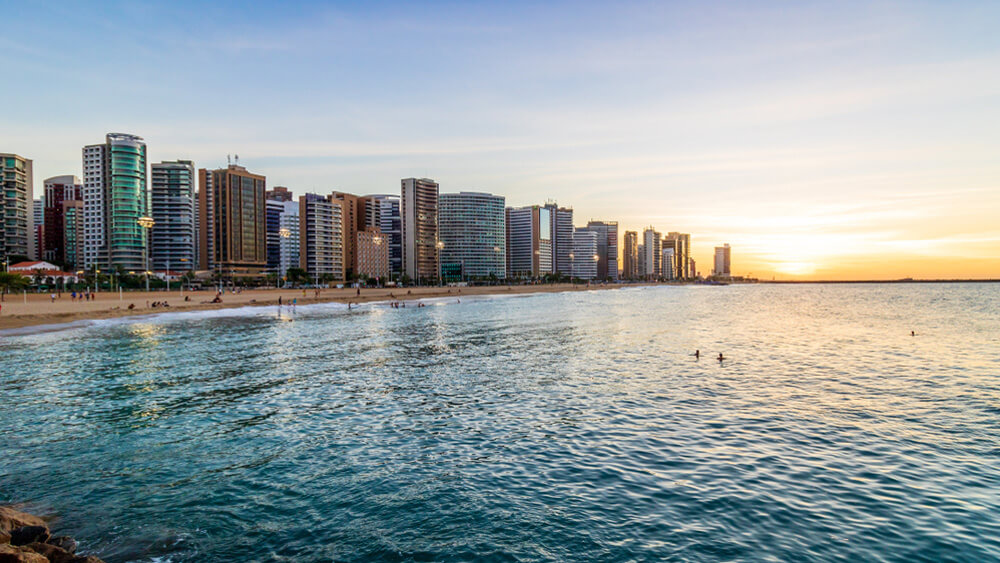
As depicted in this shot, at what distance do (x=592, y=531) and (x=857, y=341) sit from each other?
4296 cm

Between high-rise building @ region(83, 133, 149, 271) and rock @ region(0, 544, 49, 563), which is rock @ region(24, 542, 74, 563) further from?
high-rise building @ region(83, 133, 149, 271)

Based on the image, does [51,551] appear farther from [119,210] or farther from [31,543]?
[119,210]

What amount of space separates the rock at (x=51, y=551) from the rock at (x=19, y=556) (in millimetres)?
306

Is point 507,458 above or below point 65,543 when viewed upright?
below

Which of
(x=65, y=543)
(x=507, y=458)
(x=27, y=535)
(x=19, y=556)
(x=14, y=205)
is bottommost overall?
(x=507, y=458)

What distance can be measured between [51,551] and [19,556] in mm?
1343

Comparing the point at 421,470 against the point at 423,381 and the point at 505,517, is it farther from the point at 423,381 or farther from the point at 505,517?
the point at 423,381

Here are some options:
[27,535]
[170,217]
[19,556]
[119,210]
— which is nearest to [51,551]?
[27,535]

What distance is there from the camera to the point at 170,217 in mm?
197625

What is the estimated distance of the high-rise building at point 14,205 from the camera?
179 m

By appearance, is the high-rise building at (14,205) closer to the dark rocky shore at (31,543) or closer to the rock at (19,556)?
the dark rocky shore at (31,543)

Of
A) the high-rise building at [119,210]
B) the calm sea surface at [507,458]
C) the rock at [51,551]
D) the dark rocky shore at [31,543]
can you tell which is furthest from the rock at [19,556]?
the high-rise building at [119,210]

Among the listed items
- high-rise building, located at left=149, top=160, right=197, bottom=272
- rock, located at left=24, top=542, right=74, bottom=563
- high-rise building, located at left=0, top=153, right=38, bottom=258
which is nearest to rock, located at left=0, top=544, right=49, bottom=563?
rock, located at left=24, top=542, right=74, bottom=563

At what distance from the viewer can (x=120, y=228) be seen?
17625 cm
